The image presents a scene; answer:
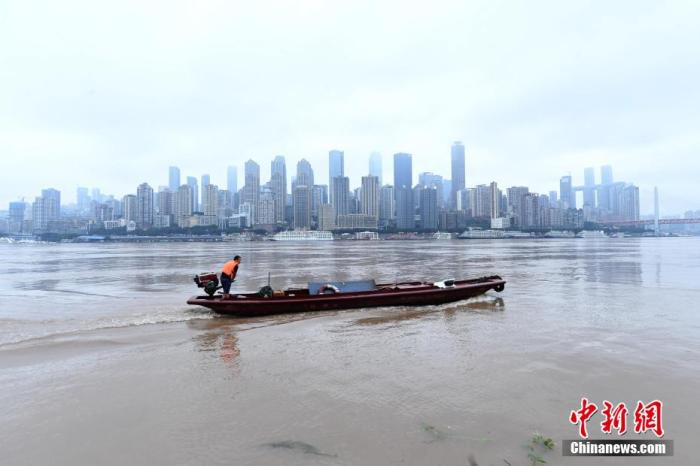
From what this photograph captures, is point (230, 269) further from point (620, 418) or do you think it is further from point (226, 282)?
point (620, 418)

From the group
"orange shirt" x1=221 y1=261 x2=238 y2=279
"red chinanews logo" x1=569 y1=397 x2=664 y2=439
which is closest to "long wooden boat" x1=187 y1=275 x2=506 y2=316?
"orange shirt" x1=221 y1=261 x2=238 y2=279

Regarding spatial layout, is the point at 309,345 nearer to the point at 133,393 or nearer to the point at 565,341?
the point at 133,393

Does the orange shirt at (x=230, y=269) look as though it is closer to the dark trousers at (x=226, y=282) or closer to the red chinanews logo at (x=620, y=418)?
the dark trousers at (x=226, y=282)

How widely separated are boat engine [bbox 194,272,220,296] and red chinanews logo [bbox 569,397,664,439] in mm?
11531

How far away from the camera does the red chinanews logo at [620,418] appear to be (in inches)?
234

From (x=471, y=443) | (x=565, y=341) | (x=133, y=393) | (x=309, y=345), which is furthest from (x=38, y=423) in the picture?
(x=565, y=341)

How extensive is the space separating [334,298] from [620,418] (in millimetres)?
9779

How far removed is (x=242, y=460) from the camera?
5.18 metres

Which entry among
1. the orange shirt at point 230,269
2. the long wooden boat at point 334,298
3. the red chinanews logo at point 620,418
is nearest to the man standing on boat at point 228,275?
the orange shirt at point 230,269

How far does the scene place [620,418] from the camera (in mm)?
6102

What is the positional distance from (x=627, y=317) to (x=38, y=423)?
51.8 feet

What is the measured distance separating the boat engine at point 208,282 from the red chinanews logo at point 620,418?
454 inches

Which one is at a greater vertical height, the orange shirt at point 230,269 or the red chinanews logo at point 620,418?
the orange shirt at point 230,269

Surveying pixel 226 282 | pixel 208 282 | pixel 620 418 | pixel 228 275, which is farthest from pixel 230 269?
pixel 620 418
